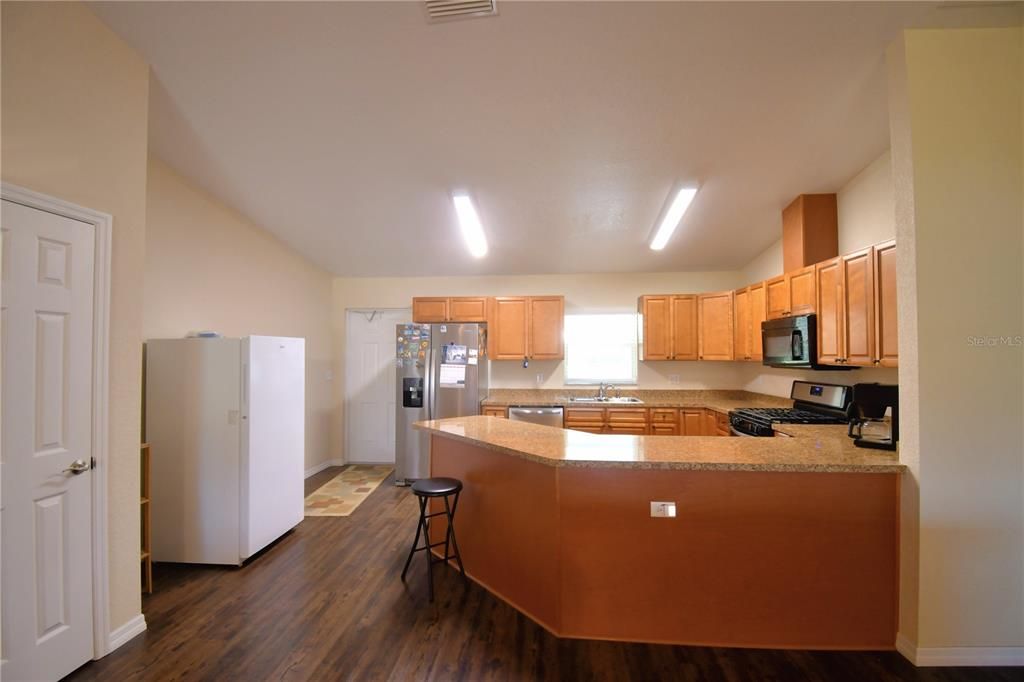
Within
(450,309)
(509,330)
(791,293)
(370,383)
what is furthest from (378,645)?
(791,293)

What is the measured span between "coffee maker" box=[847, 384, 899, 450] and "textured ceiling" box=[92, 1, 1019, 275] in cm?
171

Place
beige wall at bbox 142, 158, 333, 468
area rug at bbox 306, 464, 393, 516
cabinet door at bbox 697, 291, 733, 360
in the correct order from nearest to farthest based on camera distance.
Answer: beige wall at bbox 142, 158, 333, 468 < area rug at bbox 306, 464, 393, 516 < cabinet door at bbox 697, 291, 733, 360

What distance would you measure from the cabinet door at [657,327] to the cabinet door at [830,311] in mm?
1869

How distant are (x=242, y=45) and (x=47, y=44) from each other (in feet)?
2.49

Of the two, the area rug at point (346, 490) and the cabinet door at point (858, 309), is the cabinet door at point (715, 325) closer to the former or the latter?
the cabinet door at point (858, 309)

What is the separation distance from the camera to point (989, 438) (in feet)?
6.25

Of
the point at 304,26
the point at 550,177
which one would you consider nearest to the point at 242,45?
the point at 304,26

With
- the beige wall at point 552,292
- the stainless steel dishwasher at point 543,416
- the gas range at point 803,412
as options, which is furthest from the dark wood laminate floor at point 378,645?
the beige wall at point 552,292

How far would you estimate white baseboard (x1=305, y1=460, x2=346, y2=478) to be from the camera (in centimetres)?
488

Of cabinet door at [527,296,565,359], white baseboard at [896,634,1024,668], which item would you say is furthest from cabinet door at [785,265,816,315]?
cabinet door at [527,296,565,359]

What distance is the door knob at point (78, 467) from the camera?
6.17 ft

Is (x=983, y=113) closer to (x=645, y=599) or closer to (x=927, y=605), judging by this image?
(x=927, y=605)

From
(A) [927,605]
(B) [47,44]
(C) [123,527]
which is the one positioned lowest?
(A) [927,605]

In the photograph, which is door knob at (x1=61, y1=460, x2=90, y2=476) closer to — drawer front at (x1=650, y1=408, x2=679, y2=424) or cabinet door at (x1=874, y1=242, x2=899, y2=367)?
cabinet door at (x1=874, y1=242, x2=899, y2=367)
